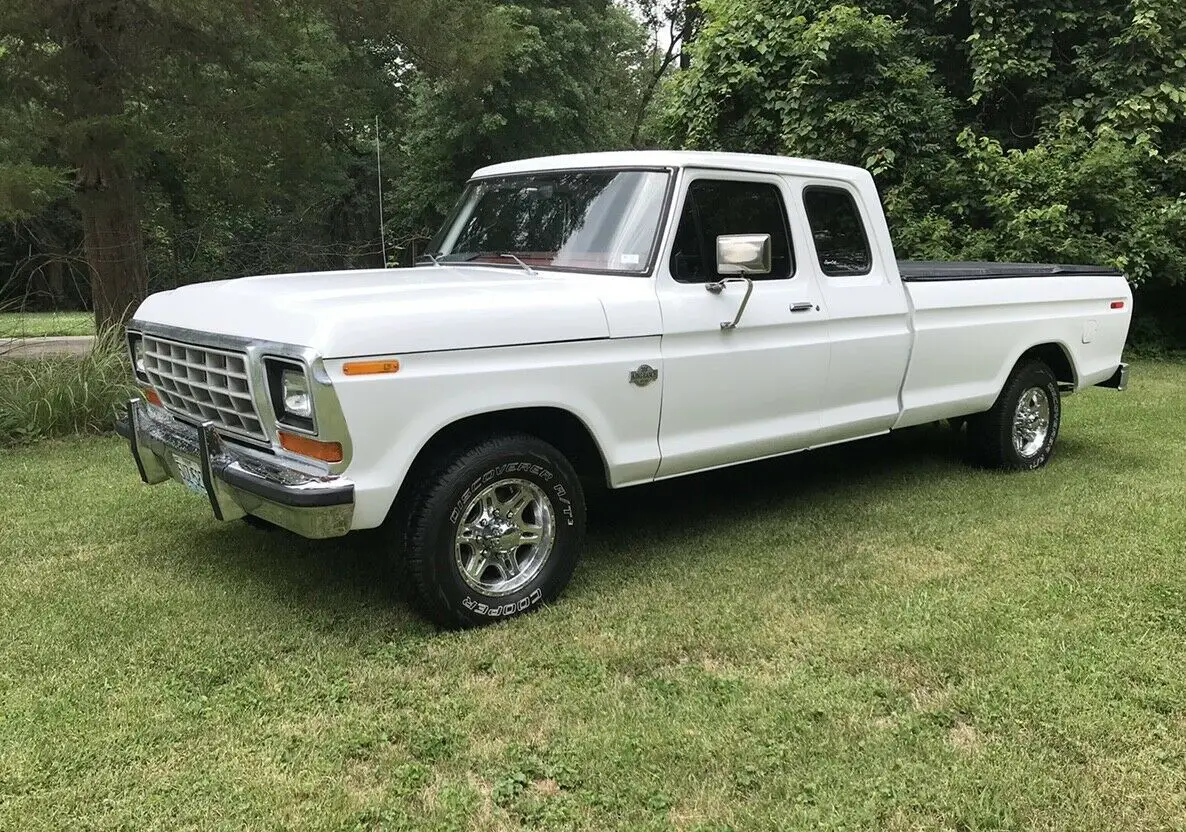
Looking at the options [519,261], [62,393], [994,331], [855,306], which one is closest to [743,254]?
[519,261]

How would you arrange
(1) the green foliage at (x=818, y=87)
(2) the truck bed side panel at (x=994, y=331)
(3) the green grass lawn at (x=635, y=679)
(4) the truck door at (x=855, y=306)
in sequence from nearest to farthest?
(3) the green grass lawn at (x=635, y=679), (4) the truck door at (x=855, y=306), (2) the truck bed side panel at (x=994, y=331), (1) the green foliage at (x=818, y=87)

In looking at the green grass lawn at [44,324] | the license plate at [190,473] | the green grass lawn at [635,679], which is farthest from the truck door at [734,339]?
the green grass lawn at [44,324]

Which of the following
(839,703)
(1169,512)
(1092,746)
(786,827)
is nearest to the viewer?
(786,827)

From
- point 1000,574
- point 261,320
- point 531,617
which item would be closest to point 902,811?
point 531,617

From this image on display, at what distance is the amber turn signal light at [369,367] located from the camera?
330cm

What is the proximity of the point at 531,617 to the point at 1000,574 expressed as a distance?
7.34ft

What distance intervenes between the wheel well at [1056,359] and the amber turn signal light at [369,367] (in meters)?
4.64

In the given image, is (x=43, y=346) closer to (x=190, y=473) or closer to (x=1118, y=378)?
(x=190, y=473)

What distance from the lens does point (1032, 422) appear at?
21.1 feet

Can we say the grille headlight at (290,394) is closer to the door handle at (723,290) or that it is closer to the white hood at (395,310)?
the white hood at (395,310)

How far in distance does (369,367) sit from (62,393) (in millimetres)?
5314

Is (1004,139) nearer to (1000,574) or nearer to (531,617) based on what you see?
(1000,574)

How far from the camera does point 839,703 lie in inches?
127

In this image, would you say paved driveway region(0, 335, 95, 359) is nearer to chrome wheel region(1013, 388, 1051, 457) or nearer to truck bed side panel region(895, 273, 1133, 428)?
truck bed side panel region(895, 273, 1133, 428)
